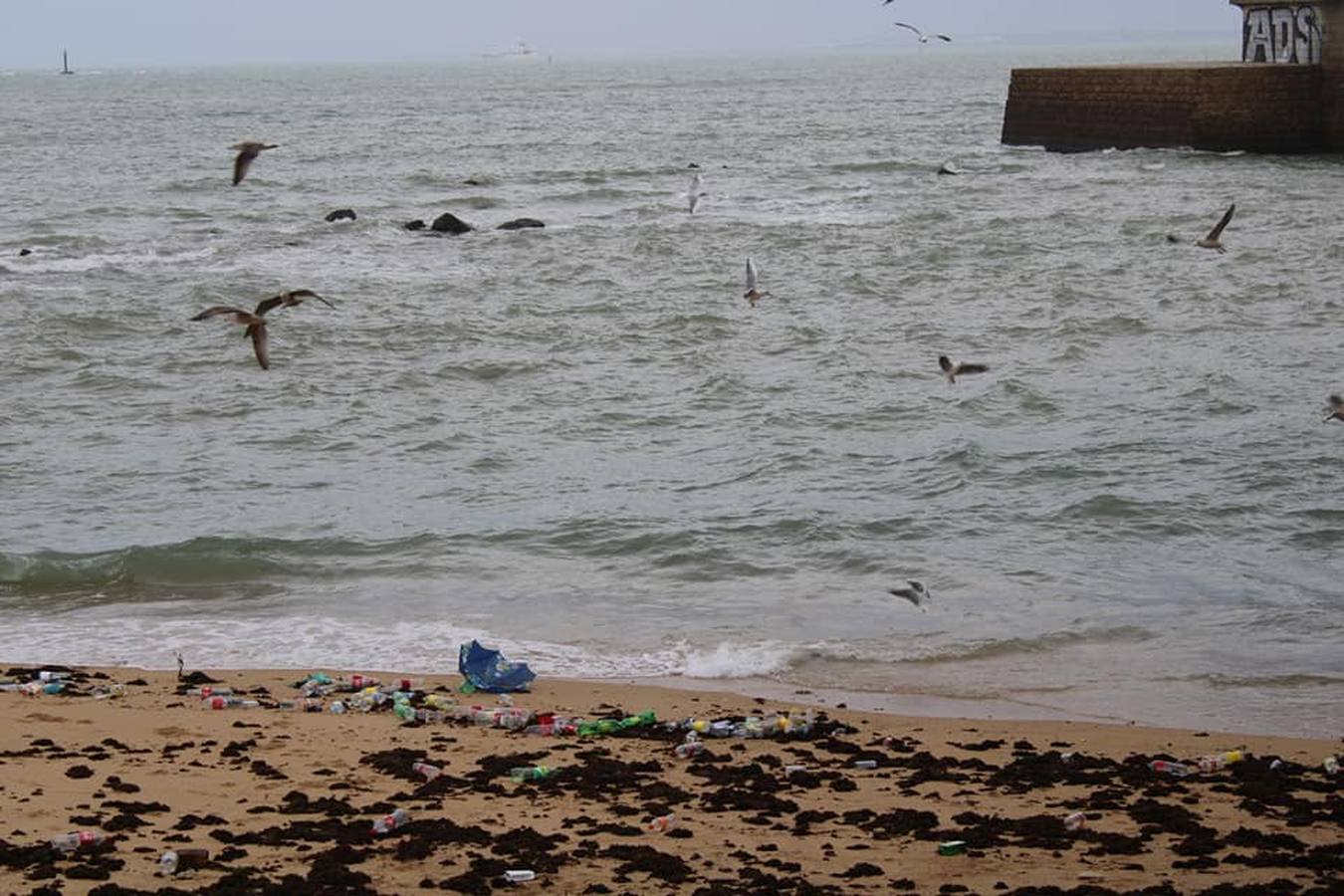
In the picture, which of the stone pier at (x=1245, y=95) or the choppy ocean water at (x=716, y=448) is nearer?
the choppy ocean water at (x=716, y=448)

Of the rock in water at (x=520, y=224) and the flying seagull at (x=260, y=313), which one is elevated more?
the flying seagull at (x=260, y=313)

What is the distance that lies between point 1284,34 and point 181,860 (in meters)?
44.9

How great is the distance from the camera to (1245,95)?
46.1m

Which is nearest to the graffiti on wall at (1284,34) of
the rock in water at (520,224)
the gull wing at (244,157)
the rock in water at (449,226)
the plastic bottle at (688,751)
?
the rock in water at (520,224)

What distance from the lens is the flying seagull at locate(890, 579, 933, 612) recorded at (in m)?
13.0

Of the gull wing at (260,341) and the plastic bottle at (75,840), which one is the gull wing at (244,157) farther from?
the plastic bottle at (75,840)

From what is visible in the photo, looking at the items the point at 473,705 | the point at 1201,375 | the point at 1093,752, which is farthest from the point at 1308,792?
the point at 1201,375

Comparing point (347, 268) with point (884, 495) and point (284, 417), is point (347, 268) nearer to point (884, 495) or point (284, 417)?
point (284, 417)

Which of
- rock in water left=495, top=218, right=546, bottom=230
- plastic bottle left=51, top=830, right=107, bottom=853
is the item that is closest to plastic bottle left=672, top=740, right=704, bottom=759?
plastic bottle left=51, top=830, right=107, bottom=853

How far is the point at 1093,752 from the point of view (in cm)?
1000

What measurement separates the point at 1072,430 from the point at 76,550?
9.55 m

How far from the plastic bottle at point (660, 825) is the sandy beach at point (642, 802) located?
0.02 m

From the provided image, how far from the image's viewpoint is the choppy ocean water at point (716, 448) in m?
12.8

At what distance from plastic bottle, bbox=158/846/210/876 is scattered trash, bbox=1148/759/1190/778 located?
454cm
